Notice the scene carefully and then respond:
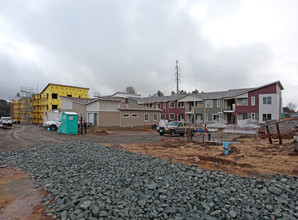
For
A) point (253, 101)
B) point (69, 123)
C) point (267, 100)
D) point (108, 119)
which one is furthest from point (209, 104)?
point (69, 123)

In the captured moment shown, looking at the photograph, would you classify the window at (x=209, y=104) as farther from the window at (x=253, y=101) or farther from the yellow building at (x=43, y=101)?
the yellow building at (x=43, y=101)

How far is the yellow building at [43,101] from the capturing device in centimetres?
4488

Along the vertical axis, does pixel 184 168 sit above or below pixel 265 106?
below

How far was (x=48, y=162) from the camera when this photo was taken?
8047 mm

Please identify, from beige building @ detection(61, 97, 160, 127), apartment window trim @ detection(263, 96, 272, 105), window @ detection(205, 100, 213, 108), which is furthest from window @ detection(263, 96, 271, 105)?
beige building @ detection(61, 97, 160, 127)

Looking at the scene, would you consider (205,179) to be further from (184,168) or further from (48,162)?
(48,162)

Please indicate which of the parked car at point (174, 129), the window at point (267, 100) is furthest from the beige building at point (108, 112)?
the window at point (267, 100)

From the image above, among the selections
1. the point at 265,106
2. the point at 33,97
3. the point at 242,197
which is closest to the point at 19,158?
the point at 242,197

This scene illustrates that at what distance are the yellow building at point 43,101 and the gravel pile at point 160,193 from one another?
43.0m

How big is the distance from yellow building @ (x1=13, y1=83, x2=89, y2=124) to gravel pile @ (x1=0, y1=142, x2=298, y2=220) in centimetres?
4302

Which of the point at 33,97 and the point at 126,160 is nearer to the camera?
the point at 126,160

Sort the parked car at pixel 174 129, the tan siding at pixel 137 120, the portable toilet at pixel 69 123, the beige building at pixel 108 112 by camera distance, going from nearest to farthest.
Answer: the parked car at pixel 174 129 → the portable toilet at pixel 69 123 → the beige building at pixel 108 112 → the tan siding at pixel 137 120

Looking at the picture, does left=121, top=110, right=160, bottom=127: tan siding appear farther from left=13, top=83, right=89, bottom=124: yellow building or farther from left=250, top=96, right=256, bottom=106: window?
left=13, top=83, right=89, bottom=124: yellow building

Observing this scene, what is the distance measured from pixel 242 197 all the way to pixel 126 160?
482cm
